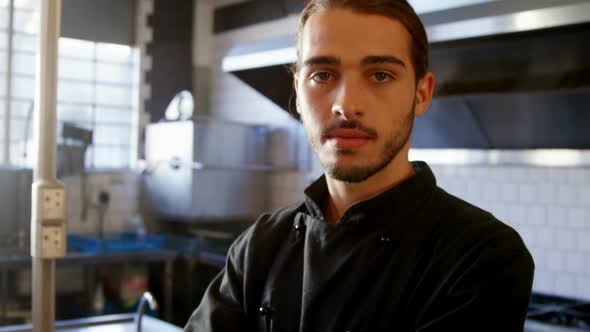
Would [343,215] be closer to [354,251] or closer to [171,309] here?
[354,251]

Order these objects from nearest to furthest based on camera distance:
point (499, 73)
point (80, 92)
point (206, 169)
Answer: point (499, 73), point (206, 169), point (80, 92)

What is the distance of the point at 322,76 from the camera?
116cm

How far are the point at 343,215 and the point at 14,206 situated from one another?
3484 mm

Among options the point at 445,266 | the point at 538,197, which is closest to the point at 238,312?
the point at 445,266

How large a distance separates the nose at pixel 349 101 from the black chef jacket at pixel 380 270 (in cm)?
16

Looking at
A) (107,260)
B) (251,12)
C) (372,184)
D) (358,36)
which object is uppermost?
(251,12)

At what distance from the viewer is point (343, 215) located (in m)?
1.20

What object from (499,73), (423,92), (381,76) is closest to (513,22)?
→ (499,73)

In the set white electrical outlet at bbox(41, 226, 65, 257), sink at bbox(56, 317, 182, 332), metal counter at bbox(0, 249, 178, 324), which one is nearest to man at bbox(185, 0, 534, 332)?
white electrical outlet at bbox(41, 226, 65, 257)

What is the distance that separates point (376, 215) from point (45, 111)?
1.02 m

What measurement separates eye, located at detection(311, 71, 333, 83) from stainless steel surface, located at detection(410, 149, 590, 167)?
2.40 m

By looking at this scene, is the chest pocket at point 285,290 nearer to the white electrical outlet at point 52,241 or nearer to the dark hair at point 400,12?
the dark hair at point 400,12

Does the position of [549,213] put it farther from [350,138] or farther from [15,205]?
[15,205]

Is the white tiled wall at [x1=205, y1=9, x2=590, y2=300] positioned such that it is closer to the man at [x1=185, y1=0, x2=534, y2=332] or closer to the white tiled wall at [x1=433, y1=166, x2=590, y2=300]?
the white tiled wall at [x1=433, y1=166, x2=590, y2=300]
